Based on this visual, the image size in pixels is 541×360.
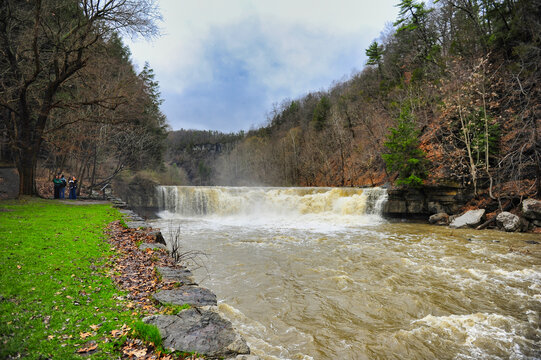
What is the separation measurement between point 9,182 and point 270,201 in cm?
1714

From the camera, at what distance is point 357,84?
135ft

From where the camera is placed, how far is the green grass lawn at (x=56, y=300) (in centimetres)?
214

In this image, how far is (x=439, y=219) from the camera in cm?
1439

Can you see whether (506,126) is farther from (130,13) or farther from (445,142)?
(130,13)

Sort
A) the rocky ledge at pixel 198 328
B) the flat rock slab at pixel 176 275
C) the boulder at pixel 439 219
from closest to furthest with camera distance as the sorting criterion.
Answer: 1. the rocky ledge at pixel 198 328
2. the flat rock slab at pixel 176 275
3. the boulder at pixel 439 219

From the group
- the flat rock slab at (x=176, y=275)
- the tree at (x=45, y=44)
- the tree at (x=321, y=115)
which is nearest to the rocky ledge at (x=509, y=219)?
the flat rock slab at (x=176, y=275)

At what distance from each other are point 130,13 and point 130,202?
52.1 feet

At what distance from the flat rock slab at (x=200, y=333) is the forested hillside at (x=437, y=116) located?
14.5 m

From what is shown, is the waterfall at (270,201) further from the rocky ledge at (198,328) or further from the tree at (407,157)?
the rocky ledge at (198,328)

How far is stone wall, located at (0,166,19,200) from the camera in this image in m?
15.1

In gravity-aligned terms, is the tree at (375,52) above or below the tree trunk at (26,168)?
above

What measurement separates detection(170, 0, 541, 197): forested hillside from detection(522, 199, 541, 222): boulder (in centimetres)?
77

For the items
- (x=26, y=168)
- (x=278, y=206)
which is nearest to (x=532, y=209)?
(x=278, y=206)

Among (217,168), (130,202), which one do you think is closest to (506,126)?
(130,202)
